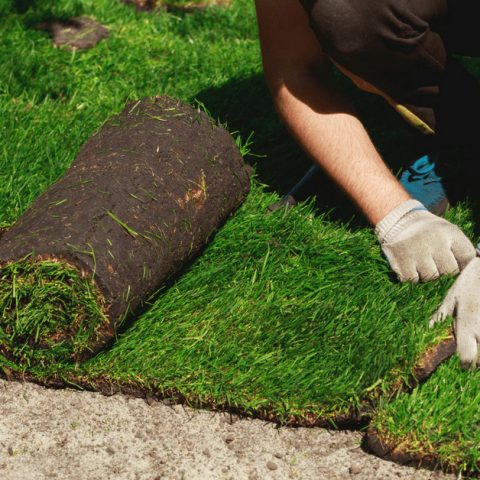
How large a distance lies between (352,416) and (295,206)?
3.43 ft

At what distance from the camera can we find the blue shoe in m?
3.45

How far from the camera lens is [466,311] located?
2.75 meters

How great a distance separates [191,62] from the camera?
4.50 m

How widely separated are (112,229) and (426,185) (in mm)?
1388

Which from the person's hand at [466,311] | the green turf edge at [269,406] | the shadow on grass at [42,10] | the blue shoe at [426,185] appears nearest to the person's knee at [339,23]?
the blue shoe at [426,185]

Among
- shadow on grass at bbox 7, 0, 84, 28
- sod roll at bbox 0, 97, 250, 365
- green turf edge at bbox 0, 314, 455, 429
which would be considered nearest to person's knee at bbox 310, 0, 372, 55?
sod roll at bbox 0, 97, 250, 365

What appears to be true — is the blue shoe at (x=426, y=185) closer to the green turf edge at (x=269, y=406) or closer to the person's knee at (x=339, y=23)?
the person's knee at (x=339, y=23)

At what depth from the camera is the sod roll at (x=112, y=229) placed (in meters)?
2.67

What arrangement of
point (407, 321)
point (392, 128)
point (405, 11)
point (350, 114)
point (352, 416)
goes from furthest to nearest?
point (392, 128), point (350, 114), point (405, 11), point (407, 321), point (352, 416)

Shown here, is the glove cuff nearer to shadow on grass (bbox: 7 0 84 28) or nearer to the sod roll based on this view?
the sod roll

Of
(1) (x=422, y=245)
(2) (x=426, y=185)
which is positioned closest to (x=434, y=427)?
(1) (x=422, y=245)

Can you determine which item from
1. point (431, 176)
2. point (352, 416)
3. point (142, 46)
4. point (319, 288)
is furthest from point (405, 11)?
Result: point (142, 46)

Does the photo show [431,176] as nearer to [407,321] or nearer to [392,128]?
[392,128]

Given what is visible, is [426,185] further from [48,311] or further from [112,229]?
[48,311]
